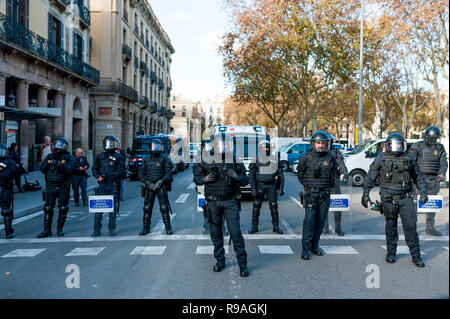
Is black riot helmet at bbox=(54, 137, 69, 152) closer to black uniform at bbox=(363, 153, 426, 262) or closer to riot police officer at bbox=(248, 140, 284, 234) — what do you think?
riot police officer at bbox=(248, 140, 284, 234)

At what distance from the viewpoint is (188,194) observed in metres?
14.6

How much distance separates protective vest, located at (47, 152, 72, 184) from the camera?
7.96 metres

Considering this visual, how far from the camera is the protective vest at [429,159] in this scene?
332 inches

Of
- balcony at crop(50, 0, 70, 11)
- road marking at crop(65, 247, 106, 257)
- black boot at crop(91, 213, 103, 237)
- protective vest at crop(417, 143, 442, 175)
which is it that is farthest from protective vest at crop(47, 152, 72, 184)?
balcony at crop(50, 0, 70, 11)

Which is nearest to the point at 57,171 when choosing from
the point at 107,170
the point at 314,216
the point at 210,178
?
the point at 107,170

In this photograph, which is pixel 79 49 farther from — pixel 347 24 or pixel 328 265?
pixel 328 265

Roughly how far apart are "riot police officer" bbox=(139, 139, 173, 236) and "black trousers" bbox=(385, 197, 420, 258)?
3928mm

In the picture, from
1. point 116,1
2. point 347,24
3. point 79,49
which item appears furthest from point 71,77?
point 347,24

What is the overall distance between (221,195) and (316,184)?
1.62 metres

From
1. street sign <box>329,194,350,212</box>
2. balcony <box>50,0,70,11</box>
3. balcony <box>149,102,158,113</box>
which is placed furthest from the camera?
balcony <box>149,102,158,113</box>

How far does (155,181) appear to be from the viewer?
27.2 feet

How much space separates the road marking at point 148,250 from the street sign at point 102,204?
132 centimetres

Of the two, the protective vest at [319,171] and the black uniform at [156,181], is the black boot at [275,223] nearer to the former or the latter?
the protective vest at [319,171]
